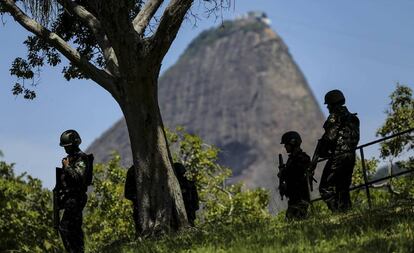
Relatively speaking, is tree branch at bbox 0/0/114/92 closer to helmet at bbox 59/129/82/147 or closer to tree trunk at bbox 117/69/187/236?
tree trunk at bbox 117/69/187/236

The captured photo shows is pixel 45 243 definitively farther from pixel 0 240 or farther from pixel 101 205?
pixel 101 205

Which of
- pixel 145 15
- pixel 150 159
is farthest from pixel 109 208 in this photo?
pixel 150 159

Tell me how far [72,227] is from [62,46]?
323 cm

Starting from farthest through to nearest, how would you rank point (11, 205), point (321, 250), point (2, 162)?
point (2, 162) → point (11, 205) → point (321, 250)

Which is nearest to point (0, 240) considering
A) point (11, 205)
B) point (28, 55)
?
point (11, 205)

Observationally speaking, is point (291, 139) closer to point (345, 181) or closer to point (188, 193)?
point (345, 181)

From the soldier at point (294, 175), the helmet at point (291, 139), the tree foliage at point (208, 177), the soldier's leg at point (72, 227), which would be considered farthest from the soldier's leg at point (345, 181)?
the tree foliage at point (208, 177)

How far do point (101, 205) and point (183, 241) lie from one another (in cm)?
2557

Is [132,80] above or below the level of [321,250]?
above

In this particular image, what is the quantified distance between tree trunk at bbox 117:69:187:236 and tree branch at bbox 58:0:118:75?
2.75 ft

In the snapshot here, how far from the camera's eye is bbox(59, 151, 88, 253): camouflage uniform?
11359 mm

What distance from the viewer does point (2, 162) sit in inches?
1281

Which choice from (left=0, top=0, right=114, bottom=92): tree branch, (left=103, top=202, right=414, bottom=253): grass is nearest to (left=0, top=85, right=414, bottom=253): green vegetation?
(left=103, top=202, right=414, bottom=253): grass

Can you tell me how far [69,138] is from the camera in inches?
455
